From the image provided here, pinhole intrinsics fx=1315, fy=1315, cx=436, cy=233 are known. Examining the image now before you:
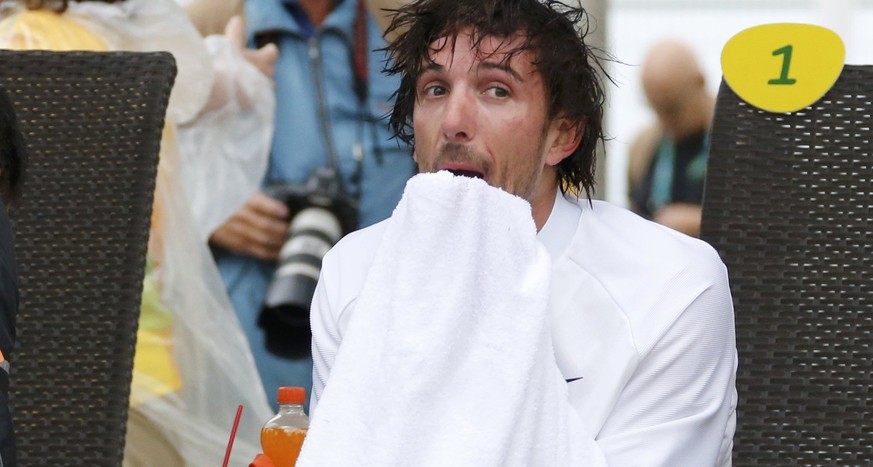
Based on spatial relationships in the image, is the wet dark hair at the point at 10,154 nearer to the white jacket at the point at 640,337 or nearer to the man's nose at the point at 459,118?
the white jacket at the point at 640,337

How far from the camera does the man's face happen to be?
145cm

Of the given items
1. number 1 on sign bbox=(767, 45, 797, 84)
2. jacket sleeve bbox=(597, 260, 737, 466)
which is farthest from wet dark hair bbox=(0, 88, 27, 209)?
number 1 on sign bbox=(767, 45, 797, 84)

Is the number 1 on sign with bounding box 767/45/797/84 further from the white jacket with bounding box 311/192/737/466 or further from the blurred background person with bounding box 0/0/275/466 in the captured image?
the blurred background person with bounding box 0/0/275/466

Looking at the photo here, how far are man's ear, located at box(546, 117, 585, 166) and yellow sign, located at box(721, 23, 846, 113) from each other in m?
0.24

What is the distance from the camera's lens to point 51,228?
183 cm

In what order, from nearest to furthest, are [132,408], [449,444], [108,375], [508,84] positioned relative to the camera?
[449,444]
[508,84]
[108,375]
[132,408]

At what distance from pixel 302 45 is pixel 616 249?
1578 millimetres

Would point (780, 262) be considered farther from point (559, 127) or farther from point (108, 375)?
point (108, 375)

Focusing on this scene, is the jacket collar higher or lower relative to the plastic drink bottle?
higher

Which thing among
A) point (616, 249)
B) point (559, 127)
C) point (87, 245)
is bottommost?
point (87, 245)

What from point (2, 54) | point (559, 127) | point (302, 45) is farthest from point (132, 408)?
point (559, 127)

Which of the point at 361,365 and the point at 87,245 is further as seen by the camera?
the point at 87,245

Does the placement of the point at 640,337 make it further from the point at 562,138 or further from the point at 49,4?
the point at 49,4

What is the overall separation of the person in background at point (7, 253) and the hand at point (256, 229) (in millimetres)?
1163
